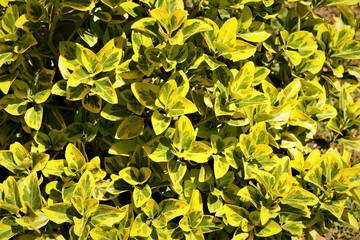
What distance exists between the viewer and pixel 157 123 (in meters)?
2.14

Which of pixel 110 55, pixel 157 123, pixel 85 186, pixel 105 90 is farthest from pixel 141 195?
pixel 110 55

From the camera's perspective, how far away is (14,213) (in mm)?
2188

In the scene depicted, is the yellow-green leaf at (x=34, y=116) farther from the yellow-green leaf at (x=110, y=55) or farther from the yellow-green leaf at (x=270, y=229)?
the yellow-green leaf at (x=270, y=229)

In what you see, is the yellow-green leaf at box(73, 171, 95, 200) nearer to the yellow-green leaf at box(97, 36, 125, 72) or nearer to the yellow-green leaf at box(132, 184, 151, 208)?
the yellow-green leaf at box(132, 184, 151, 208)

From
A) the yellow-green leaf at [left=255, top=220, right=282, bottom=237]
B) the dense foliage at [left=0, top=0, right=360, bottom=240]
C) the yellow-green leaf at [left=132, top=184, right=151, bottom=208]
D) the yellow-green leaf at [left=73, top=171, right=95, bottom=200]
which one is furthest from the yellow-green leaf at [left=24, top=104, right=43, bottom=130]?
the yellow-green leaf at [left=255, top=220, right=282, bottom=237]

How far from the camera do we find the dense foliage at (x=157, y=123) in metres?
2.16

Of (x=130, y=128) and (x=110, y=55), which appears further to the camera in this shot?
(x=130, y=128)

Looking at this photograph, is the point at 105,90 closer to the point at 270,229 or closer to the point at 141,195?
the point at 141,195

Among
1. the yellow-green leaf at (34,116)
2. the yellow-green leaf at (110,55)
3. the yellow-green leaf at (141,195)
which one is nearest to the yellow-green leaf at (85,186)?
the yellow-green leaf at (141,195)

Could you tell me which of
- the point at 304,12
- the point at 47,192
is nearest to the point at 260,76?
the point at 304,12

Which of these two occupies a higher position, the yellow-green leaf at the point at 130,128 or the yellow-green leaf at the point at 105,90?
the yellow-green leaf at the point at 105,90

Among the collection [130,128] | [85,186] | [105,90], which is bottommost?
[85,186]

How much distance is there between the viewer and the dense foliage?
2.16 metres

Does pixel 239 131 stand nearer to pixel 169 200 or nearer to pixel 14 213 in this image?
pixel 169 200
